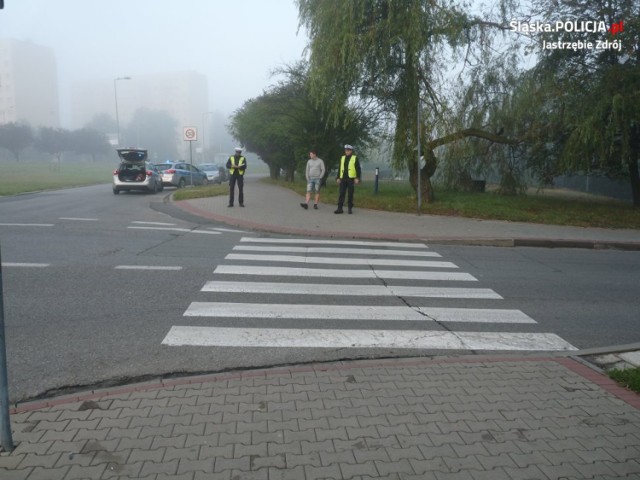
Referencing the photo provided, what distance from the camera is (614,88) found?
609 inches

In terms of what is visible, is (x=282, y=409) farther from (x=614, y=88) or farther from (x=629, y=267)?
(x=614, y=88)

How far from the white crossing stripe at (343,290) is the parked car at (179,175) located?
21.0m

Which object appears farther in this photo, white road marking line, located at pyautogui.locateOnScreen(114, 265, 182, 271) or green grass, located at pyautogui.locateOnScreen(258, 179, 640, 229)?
green grass, located at pyautogui.locateOnScreen(258, 179, 640, 229)

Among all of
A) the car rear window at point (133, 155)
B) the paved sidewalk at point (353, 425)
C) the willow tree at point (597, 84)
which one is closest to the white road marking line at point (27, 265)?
the paved sidewalk at point (353, 425)

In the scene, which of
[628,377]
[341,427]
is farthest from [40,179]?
[628,377]

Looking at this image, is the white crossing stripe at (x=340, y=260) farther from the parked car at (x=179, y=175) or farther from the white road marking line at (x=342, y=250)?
the parked car at (x=179, y=175)

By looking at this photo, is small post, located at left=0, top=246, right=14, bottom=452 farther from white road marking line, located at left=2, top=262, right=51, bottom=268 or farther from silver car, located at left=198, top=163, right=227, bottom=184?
silver car, located at left=198, top=163, right=227, bottom=184

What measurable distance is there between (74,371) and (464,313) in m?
4.37

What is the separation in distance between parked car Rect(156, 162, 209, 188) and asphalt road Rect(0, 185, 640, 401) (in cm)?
1682

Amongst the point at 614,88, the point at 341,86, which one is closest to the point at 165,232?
the point at 341,86

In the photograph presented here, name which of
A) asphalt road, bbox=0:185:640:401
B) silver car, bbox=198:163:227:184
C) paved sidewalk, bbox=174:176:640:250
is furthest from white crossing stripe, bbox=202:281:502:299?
silver car, bbox=198:163:227:184

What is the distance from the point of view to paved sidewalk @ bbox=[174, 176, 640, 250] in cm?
1272

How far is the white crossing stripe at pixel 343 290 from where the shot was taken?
25.0ft

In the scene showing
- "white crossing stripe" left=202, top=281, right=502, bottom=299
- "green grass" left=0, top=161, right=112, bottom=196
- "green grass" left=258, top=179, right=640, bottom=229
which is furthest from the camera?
"green grass" left=0, top=161, right=112, bottom=196
